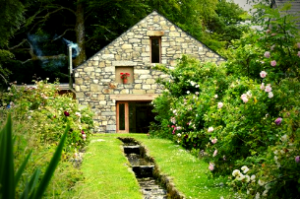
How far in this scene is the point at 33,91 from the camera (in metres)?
10.9

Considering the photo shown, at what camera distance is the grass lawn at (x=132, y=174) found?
7095 mm

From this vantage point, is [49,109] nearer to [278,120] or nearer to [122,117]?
[278,120]

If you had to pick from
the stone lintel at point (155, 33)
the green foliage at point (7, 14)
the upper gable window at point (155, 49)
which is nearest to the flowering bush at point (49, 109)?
the green foliage at point (7, 14)

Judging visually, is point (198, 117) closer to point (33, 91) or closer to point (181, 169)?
point (181, 169)

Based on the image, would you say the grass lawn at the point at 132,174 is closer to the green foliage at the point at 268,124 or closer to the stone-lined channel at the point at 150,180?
the stone-lined channel at the point at 150,180

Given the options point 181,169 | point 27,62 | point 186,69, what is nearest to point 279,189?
point 181,169

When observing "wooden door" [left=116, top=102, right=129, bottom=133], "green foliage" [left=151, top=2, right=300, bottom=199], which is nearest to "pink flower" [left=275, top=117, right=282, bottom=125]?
"green foliage" [left=151, top=2, right=300, bottom=199]

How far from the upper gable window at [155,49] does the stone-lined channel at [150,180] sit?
764cm

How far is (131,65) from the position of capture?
20641 mm

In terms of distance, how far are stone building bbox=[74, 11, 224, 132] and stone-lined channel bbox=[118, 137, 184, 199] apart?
666 cm

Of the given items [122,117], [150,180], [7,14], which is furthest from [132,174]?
[122,117]

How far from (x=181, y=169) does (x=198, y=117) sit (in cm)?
219

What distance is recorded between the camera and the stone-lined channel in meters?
8.09

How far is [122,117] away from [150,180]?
11.3 meters
